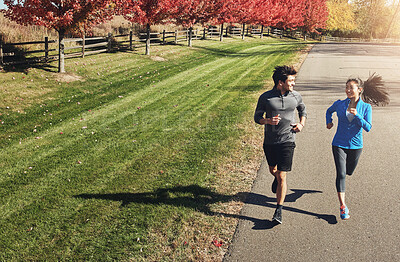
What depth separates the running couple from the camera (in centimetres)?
495

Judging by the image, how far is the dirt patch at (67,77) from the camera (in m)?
14.2

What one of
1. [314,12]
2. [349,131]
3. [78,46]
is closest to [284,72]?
[349,131]

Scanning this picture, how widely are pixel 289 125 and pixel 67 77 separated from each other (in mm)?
12033

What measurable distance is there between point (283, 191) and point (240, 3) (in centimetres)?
3109

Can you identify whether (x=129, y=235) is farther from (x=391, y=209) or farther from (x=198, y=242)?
(x=391, y=209)

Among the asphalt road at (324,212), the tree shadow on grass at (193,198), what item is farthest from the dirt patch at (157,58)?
the tree shadow on grass at (193,198)

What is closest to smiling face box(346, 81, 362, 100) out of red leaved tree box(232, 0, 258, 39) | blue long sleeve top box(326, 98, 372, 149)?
blue long sleeve top box(326, 98, 372, 149)

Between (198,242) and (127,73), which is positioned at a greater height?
(127,73)

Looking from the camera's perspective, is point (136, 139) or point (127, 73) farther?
point (127, 73)

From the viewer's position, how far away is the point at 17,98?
1121 centimetres

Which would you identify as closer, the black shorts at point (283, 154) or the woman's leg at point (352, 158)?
the black shorts at point (283, 154)

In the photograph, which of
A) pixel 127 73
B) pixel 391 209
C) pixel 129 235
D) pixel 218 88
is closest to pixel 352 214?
pixel 391 209

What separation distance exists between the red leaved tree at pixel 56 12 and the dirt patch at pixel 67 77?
194 cm

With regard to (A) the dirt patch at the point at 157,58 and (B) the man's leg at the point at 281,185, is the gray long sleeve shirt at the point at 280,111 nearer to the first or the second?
(B) the man's leg at the point at 281,185
